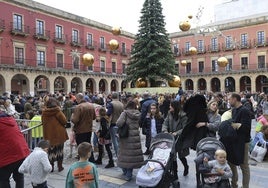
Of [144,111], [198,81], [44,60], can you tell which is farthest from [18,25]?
[198,81]

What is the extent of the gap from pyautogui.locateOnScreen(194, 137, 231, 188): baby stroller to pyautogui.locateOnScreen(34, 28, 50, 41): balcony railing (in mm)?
25844

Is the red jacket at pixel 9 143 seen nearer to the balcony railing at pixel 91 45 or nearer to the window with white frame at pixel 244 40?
the balcony railing at pixel 91 45

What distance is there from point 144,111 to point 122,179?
2167mm

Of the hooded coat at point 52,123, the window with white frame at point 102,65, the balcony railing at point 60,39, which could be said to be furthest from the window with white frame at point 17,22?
the hooded coat at point 52,123

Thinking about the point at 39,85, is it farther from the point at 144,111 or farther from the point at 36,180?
the point at 36,180

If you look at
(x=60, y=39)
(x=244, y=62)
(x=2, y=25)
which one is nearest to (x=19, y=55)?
(x=2, y=25)

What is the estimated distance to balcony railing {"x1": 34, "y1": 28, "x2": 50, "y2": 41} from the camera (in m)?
26.9

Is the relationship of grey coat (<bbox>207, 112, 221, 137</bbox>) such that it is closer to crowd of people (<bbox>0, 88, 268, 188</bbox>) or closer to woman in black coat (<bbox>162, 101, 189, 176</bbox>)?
crowd of people (<bbox>0, 88, 268, 188</bbox>)

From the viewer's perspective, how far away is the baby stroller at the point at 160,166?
3.97 metres

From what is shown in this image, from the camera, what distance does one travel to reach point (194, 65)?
41688 mm

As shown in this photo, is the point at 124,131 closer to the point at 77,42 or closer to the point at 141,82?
the point at 141,82

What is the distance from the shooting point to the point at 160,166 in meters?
4.11

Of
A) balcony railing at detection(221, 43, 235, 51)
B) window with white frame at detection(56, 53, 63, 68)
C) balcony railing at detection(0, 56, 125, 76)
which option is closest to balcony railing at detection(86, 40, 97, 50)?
balcony railing at detection(0, 56, 125, 76)

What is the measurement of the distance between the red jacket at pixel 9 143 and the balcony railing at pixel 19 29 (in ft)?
77.0
